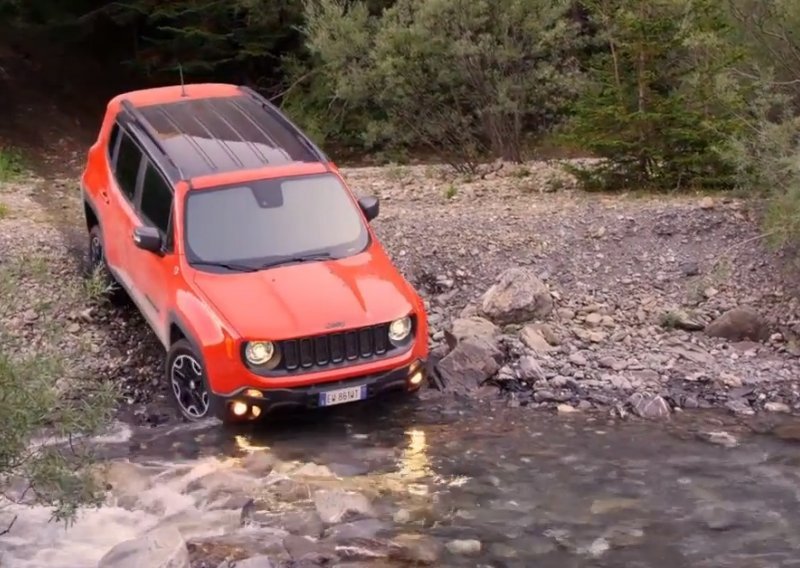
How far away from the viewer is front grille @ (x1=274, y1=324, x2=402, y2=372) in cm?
860

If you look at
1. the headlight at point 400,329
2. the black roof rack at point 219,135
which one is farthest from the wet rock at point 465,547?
the black roof rack at point 219,135

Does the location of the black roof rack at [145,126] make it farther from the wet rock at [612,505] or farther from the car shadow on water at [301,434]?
the wet rock at [612,505]

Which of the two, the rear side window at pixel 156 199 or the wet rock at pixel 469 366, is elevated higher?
the rear side window at pixel 156 199

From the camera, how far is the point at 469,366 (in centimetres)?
1019

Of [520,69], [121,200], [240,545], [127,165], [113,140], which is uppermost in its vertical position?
[520,69]

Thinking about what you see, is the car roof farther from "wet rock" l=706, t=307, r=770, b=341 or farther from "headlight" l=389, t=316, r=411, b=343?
"wet rock" l=706, t=307, r=770, b=341

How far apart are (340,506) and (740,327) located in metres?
4.59

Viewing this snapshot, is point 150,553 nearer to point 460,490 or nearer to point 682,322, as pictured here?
point 460,490

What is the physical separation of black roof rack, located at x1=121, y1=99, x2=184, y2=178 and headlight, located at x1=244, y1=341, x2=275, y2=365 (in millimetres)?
1786

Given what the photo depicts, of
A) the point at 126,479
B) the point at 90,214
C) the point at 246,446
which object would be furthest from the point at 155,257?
the point at 90,214

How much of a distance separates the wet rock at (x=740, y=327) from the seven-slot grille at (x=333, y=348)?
356 centimetres

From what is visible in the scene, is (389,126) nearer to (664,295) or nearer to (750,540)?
(664,295)

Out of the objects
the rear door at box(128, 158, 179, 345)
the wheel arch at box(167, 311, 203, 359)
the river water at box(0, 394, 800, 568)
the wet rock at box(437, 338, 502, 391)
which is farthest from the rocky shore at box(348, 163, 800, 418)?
the rear door at box(128, 158, 179, 345)

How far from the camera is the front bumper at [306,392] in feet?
28.1
